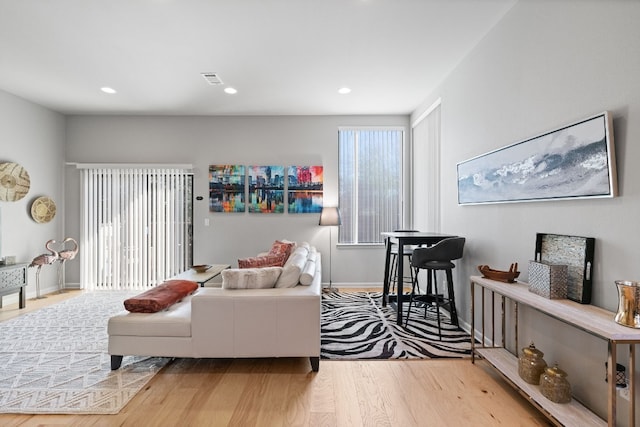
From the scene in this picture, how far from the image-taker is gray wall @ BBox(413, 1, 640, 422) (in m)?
1.61

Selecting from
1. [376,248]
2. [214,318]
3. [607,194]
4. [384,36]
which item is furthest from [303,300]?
[376,248]

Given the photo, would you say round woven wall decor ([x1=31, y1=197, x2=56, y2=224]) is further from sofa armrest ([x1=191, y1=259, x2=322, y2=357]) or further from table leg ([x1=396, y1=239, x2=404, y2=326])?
table leg ([x1=396, y1=239, x2=404, y2=326])

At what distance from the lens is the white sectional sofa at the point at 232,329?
2.44m

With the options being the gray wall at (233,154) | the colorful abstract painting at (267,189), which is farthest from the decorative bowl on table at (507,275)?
the colorful abstract painting at (267,189)

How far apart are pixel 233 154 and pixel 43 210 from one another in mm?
2987

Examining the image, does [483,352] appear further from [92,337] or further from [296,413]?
[92,337]

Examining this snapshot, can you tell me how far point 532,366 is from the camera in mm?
1975

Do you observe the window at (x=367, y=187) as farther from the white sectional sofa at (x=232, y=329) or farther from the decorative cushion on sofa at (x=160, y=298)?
the white sectional sofa at (x=232, y=329)

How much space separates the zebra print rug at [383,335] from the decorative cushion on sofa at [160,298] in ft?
4.65

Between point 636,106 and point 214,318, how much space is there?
2872 millimetres

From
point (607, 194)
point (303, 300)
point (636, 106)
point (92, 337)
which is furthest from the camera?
point (92, 337)

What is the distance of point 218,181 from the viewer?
5.34 m

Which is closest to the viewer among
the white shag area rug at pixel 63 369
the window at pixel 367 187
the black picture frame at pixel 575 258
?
the black picture frame at pixel 575 258

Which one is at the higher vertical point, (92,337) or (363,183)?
(363,183)
